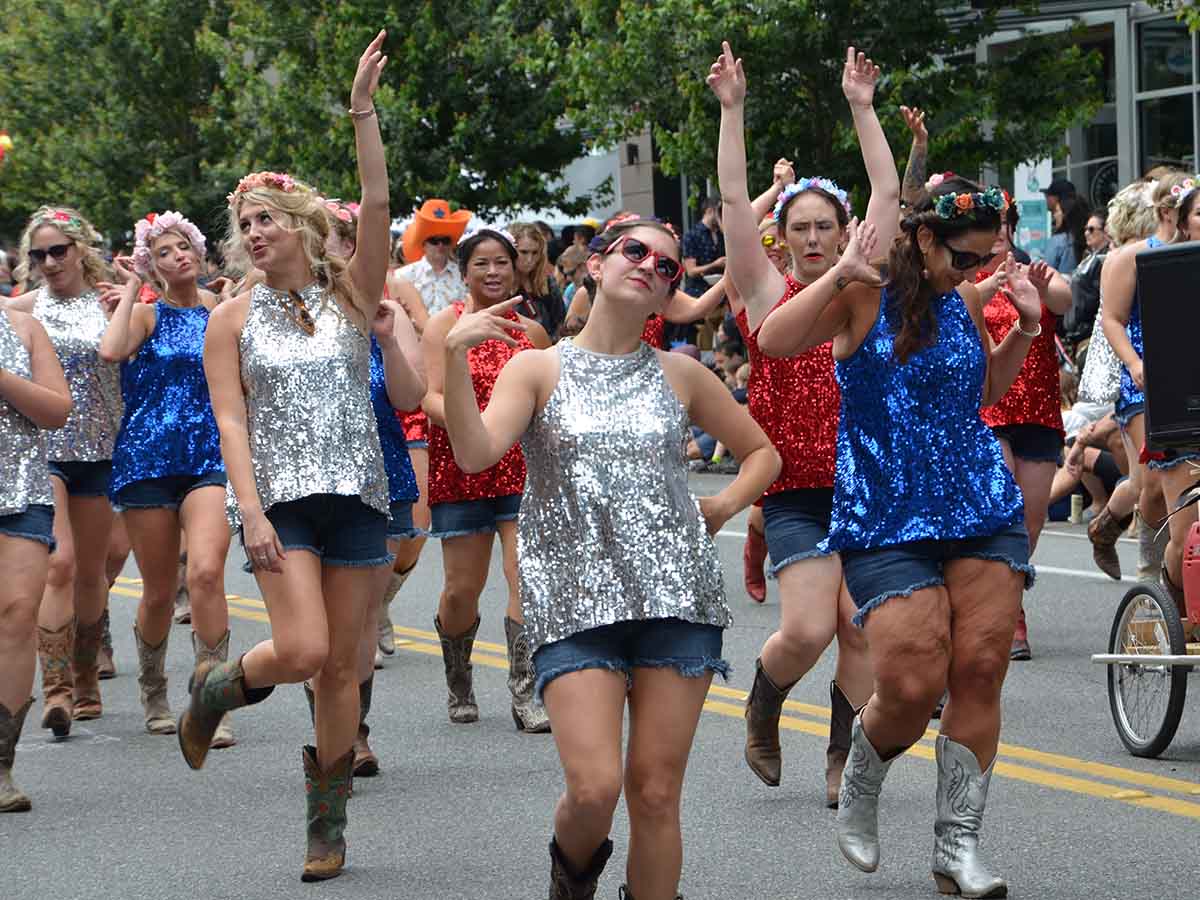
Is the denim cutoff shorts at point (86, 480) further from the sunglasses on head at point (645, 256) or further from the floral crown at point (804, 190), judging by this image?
the sunglasses on head at point (645, 256)

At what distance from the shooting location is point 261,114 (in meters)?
29.4

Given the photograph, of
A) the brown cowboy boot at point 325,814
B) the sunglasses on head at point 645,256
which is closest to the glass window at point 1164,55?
the brown cowboy boot at point 325,814

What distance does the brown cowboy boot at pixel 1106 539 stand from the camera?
11.3 m

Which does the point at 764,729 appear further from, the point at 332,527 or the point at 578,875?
the point at 578,875

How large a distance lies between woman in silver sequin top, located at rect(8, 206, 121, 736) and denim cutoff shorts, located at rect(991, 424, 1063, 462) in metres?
3.95

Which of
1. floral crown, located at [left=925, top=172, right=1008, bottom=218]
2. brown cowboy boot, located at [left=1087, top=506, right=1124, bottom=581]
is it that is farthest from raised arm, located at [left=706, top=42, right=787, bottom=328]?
brown cowboy boot, located at [left=1087, top=506, right=1124, bottom=581]

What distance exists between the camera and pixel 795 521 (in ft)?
23.7

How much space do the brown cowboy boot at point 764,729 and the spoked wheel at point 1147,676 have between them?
1296mm

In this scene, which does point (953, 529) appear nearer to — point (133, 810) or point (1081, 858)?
point (1081, 858)

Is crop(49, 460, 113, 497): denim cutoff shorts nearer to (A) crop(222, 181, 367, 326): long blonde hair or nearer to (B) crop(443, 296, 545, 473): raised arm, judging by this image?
(A) crop(222, 181, 367, 326): long blonde hair

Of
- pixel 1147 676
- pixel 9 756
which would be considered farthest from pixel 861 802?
pixel 9 756

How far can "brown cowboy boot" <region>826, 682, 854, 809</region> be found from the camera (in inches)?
286

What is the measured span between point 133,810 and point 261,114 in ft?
74.3

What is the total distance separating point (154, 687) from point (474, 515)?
1622mm
